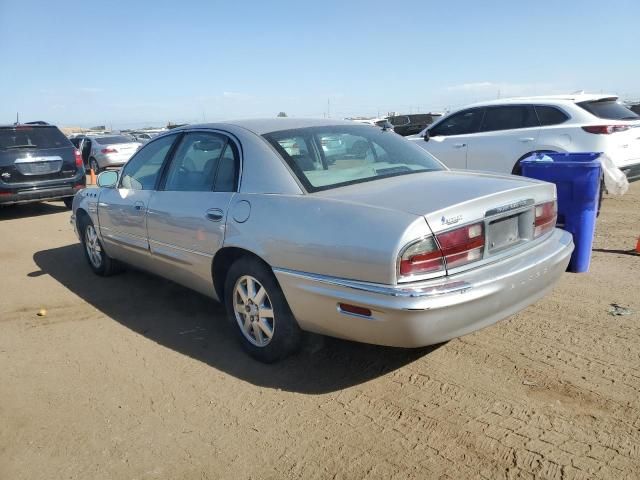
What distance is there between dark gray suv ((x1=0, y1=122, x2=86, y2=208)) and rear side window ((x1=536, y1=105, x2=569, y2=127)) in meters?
8.29

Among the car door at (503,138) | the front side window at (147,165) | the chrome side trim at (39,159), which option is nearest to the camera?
the front side window at (147,165)

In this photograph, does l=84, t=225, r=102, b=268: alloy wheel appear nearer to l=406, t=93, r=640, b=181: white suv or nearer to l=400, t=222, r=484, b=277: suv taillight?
l=400, t=222, r=484, b=277: suv taillight

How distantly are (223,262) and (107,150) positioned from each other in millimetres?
16978

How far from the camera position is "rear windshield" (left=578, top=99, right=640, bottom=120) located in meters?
7.45

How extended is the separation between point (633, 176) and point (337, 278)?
643cm

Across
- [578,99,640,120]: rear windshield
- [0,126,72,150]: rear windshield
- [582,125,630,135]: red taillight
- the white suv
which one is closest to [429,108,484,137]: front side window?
the white suv

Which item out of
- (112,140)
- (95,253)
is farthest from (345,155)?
(112,140)

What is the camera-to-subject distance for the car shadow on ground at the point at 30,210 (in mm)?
10596

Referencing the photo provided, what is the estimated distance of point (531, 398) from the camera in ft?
9.58

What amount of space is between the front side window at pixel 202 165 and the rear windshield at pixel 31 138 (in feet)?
23.1

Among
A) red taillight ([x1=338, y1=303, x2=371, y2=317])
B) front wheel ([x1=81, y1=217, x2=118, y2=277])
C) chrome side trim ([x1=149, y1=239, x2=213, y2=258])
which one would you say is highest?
chrome side trim ([x1=149, y1=239, x2=213, y2=258])

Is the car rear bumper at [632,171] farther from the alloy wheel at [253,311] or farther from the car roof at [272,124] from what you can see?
the alloy wheel at [253,311]

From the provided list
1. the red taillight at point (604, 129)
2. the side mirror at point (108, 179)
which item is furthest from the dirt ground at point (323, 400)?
the red taillight at point (604, 129)

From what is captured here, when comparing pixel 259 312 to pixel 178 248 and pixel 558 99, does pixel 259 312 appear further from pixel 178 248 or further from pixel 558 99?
pixel 558 99
